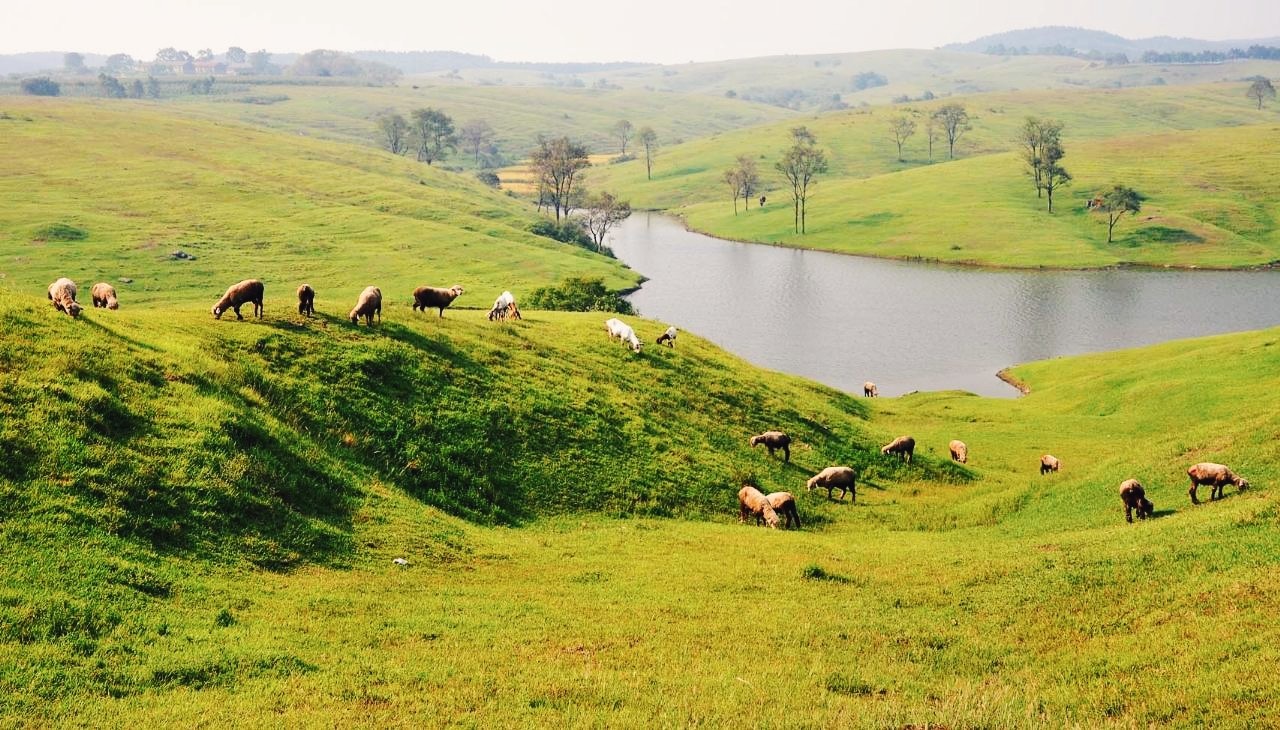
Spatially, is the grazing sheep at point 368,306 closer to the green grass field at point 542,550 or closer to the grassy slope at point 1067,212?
the green grass field at point 542,550

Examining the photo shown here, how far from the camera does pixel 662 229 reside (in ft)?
625

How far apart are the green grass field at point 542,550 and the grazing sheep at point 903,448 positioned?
104cm

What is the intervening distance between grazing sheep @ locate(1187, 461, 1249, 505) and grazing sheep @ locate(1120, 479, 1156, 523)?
1435mm

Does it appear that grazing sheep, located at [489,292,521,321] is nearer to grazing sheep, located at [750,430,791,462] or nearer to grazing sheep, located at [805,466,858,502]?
grazing sheep, located at [750,430,791,462]

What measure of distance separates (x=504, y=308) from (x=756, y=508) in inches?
875

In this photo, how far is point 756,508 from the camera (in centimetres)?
2942

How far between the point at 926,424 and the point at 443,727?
41890 millimetres

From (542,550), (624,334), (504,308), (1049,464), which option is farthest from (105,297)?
(1049,464)

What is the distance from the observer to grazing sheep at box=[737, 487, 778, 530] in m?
28.8

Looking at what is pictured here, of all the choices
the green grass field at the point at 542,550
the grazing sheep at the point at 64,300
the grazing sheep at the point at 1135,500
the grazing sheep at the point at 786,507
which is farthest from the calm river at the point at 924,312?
the grazing sheep at the point at 64,300

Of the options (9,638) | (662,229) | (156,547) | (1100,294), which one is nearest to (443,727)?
(9,638)

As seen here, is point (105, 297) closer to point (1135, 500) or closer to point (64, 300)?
point (64, 300)

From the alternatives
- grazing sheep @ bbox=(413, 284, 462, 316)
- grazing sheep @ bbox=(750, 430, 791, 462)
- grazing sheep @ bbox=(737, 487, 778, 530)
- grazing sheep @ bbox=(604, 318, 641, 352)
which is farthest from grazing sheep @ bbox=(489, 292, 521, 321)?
grazing sheep @ bbox=(737, 487, 778, 530)

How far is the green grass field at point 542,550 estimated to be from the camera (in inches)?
535
